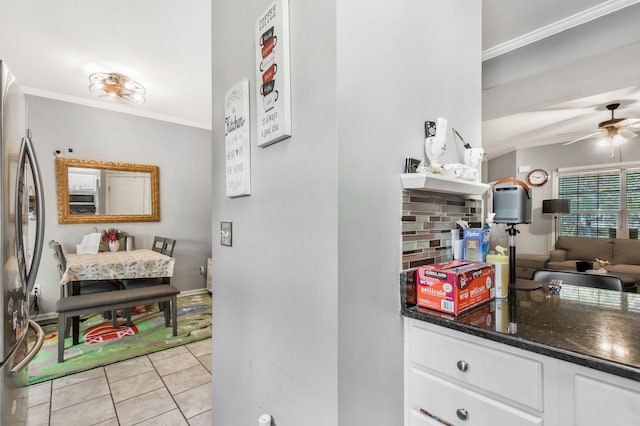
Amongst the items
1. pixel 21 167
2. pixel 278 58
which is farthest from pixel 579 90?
pixel 21 167

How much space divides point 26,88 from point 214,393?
13.7 ft

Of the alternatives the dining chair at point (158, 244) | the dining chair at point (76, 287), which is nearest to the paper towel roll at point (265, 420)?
the dining chair at point (76, 287)

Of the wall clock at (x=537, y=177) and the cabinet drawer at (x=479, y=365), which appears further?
the wall clock at (x=537, y=177)

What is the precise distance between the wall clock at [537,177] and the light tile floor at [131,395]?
6.72 metres

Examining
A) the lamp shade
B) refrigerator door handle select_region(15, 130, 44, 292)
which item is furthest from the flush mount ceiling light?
the lamp shade

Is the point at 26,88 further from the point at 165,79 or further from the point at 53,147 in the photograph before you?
the point at 165,79

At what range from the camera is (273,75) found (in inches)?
42.3

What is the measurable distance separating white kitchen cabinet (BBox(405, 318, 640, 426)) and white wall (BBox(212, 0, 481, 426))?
82 millimetres

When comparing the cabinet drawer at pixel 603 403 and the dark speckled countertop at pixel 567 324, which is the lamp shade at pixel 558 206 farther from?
the cabinet drawer at pixel 603 403

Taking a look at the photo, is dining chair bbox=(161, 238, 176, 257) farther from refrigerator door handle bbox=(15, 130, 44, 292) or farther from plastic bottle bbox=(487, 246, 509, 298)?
plastic bottle bbox=(487, 246, 509, 298)

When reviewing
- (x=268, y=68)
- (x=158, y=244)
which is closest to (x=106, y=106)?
(x=158, y=244)

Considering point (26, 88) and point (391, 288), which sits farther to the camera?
point (26, 88)

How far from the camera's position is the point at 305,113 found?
0.96 metres

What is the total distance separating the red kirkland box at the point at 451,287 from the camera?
1.02 meters
